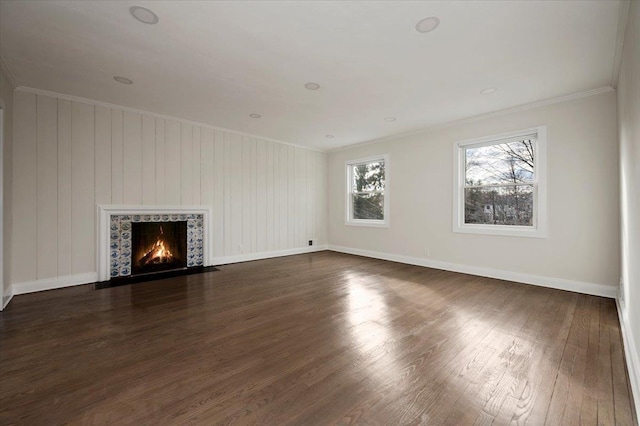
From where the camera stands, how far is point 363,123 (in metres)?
4.91

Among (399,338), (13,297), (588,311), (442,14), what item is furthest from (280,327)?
(13,297)

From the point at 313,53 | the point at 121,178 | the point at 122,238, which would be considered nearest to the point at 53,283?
the point at 122,238

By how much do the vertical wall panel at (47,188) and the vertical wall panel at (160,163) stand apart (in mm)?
1237

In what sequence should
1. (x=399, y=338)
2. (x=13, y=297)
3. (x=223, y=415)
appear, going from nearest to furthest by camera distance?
(x=223, y=415) < (x=399, y=338) < (x=13, y=297)

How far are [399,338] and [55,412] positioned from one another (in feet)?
7.62

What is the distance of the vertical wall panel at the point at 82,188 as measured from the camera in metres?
3.89

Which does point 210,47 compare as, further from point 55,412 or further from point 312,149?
point 312,149

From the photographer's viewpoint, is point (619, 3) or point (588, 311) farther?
point (588, 311)

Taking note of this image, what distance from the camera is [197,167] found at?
16.5 ft

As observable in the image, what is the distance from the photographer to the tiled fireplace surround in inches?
162

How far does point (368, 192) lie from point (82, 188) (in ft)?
17.3

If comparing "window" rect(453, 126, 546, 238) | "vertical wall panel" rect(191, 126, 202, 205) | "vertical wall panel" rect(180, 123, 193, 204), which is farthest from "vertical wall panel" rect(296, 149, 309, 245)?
"window" rect(453, 126, 546, 238)

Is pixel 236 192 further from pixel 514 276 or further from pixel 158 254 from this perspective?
pixel 514 276

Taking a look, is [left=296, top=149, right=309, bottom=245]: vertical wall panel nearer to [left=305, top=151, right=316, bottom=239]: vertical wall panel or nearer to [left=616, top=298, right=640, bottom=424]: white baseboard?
[left=305, top=151, right=316, bottom=239]: vertical wall panel
